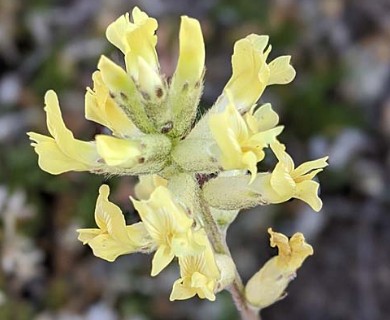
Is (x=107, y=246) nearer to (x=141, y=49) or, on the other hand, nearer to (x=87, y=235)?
(x=87, y=235)

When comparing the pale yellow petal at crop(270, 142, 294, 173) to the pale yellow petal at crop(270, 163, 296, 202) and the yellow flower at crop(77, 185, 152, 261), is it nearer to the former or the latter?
the pale yellow petal at crop(270, 163, 296, 202)

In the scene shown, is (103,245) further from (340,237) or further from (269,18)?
(269,18)

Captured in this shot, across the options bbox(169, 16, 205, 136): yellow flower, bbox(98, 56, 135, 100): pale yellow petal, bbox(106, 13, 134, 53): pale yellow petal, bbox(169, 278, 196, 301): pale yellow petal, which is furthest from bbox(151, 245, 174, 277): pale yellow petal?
bbox(106, 13, 134, 53): pale yellow petal

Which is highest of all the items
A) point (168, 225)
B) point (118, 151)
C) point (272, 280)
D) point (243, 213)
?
point (118, 151)

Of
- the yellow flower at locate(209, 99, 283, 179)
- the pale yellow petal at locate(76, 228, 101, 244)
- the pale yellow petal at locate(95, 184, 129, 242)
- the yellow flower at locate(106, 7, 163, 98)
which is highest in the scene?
the yellow flower at locate(106, 7, 163, 98)

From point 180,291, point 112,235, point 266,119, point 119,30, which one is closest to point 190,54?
point 119,30

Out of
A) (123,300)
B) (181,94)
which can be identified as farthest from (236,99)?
(123,300)

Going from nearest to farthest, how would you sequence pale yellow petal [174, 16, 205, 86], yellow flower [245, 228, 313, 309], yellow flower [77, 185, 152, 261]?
pale yellow petal [174, 16, 205, 86] → yellow flower [77, 185, 152, 261] → yellow flower [245, 228, 313, 309]
